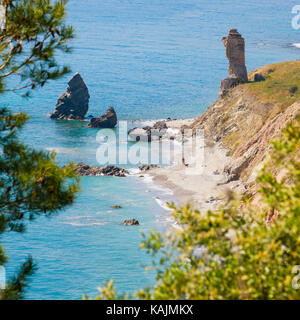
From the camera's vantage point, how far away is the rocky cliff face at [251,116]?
271ft

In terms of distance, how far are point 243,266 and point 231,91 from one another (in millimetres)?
109916

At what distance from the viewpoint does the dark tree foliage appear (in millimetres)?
17969

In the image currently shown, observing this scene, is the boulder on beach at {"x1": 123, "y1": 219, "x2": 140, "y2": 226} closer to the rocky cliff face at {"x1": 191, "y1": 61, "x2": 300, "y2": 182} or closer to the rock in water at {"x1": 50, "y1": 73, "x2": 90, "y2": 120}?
the rocky cliff face at {"x1": 191, "y1": 61, "x2": 300, "y2": 182}

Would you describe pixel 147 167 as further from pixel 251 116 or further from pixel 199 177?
pixel 251 116

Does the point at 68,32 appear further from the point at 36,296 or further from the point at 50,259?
the point at 50,259

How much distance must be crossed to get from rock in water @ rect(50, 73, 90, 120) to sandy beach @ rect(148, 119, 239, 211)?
4850 centimetres

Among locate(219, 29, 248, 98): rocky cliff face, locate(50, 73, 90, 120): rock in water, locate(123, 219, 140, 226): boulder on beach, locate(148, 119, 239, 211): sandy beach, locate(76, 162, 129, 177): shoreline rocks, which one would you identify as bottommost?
locate(123, 219, 140, 226): boulder on beach

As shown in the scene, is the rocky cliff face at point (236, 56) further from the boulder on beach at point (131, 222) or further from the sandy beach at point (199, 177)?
the boulder on beach at point (131, 222)

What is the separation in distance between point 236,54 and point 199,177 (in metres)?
43.3

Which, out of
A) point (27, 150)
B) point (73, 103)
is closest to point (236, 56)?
point (73, 103)

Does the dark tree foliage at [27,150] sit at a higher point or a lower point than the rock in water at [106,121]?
higher

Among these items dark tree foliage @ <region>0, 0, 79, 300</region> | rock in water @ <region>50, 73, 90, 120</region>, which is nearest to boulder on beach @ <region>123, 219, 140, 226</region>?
dark tree foliage @ <region>0, 0, 79, 300</region>

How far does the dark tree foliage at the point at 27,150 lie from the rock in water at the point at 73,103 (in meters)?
130

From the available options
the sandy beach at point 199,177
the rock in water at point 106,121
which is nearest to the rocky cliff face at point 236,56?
the sandy beach at point 199,177
